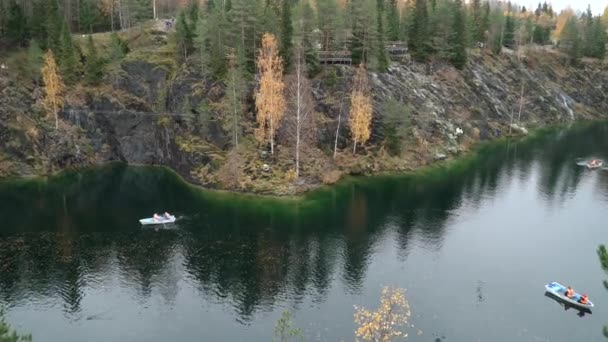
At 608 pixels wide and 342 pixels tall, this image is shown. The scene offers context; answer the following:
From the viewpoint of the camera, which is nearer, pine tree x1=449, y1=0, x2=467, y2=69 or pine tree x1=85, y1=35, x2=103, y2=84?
pine tree x1=85, y1=35, x2=103, y2=84

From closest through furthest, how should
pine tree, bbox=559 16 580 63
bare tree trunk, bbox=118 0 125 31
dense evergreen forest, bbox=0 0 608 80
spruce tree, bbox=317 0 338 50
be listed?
dense evergreen forest, bbox=0 0 608 80 < spruce tree, bbox=317 0 338 50 < bare tree trunk, bbox=118 0 125 31 < pine tree, bbox=559 16 580 63

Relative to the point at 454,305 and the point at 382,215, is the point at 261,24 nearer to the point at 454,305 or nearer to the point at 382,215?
the point at 382,215

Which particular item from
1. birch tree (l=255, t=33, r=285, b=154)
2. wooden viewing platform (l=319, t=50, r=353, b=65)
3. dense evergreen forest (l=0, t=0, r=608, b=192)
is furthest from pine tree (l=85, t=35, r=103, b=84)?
wooden viewing platform (l=319, t=50, r=353, b=65)

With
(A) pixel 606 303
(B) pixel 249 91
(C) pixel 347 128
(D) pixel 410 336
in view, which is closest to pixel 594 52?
(C) pixel 347 128

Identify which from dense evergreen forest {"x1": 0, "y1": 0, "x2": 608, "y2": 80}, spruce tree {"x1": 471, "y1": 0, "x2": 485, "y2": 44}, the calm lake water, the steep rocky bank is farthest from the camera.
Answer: spruce tree {"x1": 471, "y1": 0, "x2": 485, "y2": 44}

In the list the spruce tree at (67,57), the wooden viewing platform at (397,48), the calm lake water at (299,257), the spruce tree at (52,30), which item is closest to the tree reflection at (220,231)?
the calm lake water at (299,257)

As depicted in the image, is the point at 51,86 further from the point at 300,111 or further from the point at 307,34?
the point at 307,34

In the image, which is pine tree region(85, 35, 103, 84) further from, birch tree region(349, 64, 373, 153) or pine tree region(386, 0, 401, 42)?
pine tree region(386, 0, 401, 42)

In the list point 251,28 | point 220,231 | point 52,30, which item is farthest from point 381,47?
point 52,30
